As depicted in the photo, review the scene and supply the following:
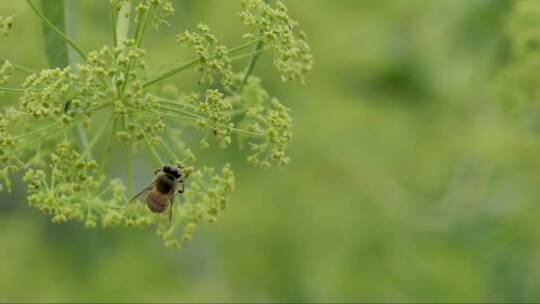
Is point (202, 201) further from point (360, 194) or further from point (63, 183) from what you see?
point (360, 194)

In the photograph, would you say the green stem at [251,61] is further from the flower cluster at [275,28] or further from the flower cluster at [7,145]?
the flower cluster at [7,145]

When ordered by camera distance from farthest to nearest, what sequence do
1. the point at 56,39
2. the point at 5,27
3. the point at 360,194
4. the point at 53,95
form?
1. the point at 360,194
2. the point at 56,39
3. the point at 5,27
4. the point at 53,95

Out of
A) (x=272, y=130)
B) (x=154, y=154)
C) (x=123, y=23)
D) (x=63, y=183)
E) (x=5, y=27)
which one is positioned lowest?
(x=63, y=183)

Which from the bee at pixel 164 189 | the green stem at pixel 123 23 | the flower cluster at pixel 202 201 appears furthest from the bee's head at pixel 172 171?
the green stem at pixel 123 23

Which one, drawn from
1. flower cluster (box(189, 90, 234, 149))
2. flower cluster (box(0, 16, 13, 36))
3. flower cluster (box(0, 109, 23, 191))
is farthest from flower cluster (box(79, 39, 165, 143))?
flower cluster (box(0, 16, 13, 36))

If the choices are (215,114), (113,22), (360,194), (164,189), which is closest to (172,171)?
(164,189)

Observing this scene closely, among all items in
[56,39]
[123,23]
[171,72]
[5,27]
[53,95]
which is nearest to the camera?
[53,95]
